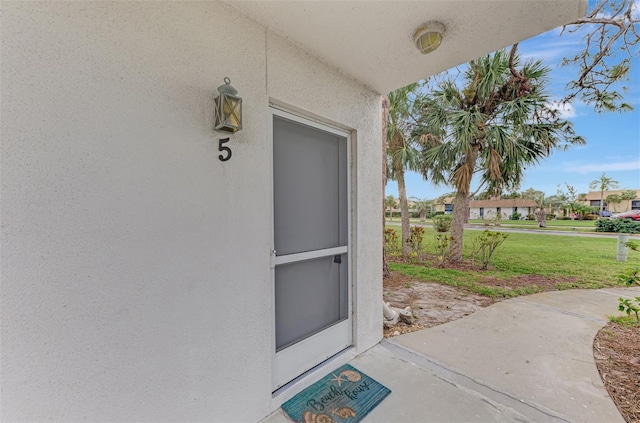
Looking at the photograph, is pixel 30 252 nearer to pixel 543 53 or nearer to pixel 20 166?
pixel 20 166

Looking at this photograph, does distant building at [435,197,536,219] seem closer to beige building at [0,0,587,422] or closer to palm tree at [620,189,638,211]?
palm tree at [620,189,638,211]

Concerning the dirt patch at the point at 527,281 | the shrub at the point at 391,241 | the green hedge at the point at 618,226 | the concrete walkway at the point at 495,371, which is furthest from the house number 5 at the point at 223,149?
the green hedge at the point at 618,226

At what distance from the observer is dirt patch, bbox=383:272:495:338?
156 inches

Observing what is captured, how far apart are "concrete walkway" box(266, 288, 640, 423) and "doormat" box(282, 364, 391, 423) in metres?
0.09

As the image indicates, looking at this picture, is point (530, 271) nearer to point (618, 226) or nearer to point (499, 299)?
point (499, 299)

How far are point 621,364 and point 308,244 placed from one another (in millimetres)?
3769

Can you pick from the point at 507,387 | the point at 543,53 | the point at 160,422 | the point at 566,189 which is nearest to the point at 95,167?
the point at 160,422

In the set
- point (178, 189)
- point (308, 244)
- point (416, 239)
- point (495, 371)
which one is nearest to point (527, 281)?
point (416, 239)

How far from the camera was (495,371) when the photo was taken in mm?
2689

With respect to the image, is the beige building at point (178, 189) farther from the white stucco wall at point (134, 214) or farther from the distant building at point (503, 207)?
the distant building at point (503, 207)

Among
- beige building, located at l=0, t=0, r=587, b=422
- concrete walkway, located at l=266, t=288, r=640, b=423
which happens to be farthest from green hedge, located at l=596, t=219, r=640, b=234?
beige building, located at l=0, t=0, r=587, b=422

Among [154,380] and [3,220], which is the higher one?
[3,220]

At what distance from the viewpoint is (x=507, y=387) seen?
2.44m

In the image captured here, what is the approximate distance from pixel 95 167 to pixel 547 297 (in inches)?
280
